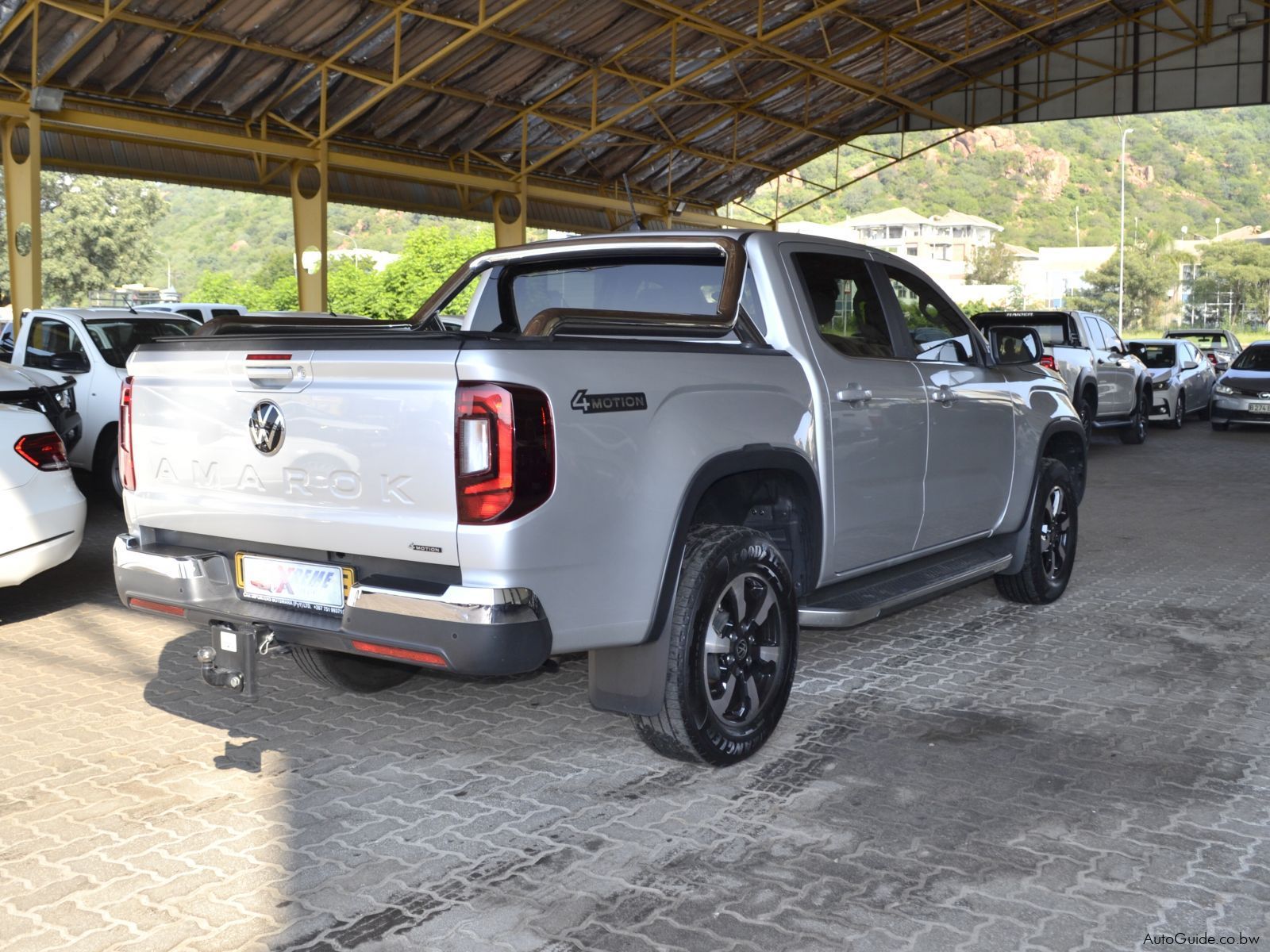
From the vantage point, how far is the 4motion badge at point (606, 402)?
3.89m

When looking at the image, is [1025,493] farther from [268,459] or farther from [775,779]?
[268,459]

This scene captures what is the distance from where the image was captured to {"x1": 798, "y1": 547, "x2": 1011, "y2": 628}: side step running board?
16.6 feet

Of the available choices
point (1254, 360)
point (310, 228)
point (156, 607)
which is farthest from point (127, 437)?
point (310, 228)

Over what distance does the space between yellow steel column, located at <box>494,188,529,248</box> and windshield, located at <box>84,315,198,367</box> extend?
60.2 ft

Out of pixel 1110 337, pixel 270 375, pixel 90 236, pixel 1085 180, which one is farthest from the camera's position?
pixel 1085 180

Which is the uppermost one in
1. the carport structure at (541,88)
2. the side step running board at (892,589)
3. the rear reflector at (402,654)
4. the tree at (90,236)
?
the tree at (90,236)

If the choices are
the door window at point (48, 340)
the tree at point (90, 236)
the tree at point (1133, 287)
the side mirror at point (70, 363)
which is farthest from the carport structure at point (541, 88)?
the tree at point (1133, 287)

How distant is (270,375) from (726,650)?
6.09ft

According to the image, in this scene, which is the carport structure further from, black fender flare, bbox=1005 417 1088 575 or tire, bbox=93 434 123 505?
black fender flare, bbox=1005 417 1088 575

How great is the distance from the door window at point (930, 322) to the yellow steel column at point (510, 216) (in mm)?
24832

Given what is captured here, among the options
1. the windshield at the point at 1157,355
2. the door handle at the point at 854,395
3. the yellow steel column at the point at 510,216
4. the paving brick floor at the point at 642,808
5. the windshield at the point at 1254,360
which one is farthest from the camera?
the yellow steel column at the point at 510,216

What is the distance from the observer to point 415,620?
3.81 m

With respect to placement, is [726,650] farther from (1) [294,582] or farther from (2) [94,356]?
(2) [94,356]

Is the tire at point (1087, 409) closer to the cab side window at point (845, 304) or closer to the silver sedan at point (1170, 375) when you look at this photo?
the silver sedan at point (1170, 375)
